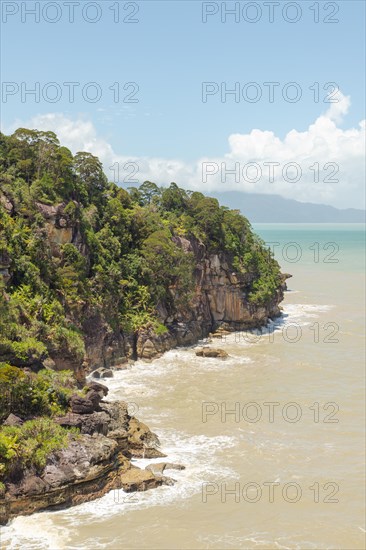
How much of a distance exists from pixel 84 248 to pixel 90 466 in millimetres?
22260

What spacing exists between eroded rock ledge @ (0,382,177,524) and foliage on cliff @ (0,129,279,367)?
16.0ft

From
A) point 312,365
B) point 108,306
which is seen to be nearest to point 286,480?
point 312,365

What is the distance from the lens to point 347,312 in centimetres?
6494

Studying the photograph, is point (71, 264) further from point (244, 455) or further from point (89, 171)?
point (244, 455)

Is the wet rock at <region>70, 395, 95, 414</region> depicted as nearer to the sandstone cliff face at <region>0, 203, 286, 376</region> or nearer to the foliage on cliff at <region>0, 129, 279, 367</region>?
the foliage on cliff at <region>0, 129, 279, 367</region>

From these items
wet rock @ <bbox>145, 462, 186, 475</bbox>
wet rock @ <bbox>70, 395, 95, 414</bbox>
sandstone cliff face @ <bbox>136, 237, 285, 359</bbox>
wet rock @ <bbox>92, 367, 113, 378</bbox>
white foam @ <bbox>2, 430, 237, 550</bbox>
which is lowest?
white foam @ <bbox>2, 430, 237, 550</bbox>

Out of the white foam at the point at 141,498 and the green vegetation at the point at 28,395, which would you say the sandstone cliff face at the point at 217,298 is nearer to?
the white foam at the point at 141,498

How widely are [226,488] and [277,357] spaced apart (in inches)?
868

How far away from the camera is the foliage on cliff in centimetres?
3338

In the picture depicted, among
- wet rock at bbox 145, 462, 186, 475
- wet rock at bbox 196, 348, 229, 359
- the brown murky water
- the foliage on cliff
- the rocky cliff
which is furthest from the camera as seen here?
the rocky cliff

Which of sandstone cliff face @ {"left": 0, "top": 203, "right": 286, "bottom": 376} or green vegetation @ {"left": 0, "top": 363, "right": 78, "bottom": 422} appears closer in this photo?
green vegetation @ {"left": 0, "top": 363, "right": 78, "bottom": 422}

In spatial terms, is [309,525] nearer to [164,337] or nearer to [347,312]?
[164,337]

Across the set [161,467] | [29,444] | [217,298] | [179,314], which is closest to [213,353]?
[179,314]

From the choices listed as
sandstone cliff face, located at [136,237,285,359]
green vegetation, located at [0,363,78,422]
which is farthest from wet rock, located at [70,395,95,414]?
sandstone cliff face, located at [136,237,285,359]
